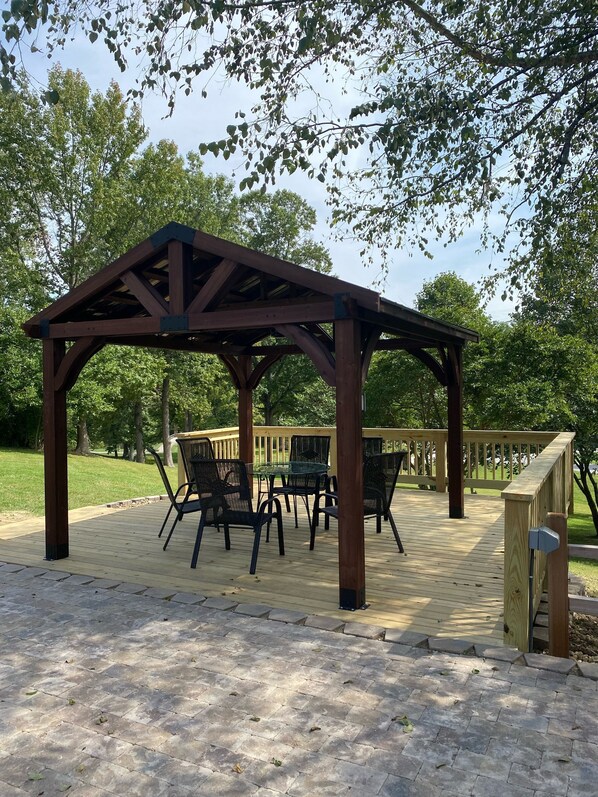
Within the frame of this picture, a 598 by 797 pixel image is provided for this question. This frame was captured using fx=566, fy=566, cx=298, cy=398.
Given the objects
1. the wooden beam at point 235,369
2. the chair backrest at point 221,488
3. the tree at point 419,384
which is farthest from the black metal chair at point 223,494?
the tree at point 419,384

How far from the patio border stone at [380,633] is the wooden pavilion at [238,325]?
0.39 metres

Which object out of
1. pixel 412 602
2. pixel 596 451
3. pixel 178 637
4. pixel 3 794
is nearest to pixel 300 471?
pixel 412 602

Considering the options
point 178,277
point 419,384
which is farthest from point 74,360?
point 419,384

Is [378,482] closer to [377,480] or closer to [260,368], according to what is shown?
[377,480]

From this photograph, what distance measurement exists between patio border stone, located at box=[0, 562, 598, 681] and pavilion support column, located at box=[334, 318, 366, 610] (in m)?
0.37

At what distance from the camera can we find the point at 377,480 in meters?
5.26

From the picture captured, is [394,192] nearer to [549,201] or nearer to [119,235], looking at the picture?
[549,201]

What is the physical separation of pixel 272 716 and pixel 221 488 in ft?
8.40

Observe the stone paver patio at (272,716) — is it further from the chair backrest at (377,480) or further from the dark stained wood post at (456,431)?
the dark stained wood post at (456,431)

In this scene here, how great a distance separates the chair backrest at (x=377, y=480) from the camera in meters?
5.20

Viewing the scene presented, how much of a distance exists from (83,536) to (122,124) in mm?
14075

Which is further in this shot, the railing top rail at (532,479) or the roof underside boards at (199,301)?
the roof underside boards at (199,301)

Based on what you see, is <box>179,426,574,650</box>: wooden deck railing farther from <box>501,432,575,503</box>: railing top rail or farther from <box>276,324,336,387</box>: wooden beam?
<box>276,324,336,387</box>: wooden beam

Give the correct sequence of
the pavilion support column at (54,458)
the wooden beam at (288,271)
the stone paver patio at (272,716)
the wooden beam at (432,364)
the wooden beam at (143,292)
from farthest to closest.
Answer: the wooden beam at (432,364) → the pavilion support column at (54,458) → the wooden beam at (143,292) → the wooden beam at (288,271) → the stone paver patio at (272,716)
